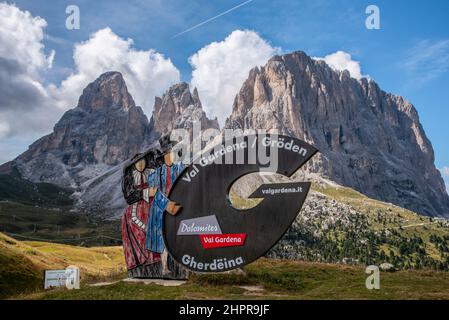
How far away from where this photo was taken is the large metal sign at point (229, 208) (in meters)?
18.5

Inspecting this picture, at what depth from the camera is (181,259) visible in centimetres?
2064

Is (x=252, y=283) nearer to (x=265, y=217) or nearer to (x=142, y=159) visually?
(x=265, y=217)

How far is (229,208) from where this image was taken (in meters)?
19.7

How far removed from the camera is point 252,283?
2012 centimetres

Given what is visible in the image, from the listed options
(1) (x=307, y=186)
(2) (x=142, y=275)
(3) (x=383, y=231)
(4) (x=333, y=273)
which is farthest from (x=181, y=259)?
(3) (x=383, y=231)

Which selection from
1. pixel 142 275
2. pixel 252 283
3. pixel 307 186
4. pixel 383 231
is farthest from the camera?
pixel 383 231

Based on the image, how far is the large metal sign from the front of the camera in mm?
18469

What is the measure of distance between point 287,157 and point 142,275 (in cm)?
1002

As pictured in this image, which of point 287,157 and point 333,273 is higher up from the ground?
point 287,157
